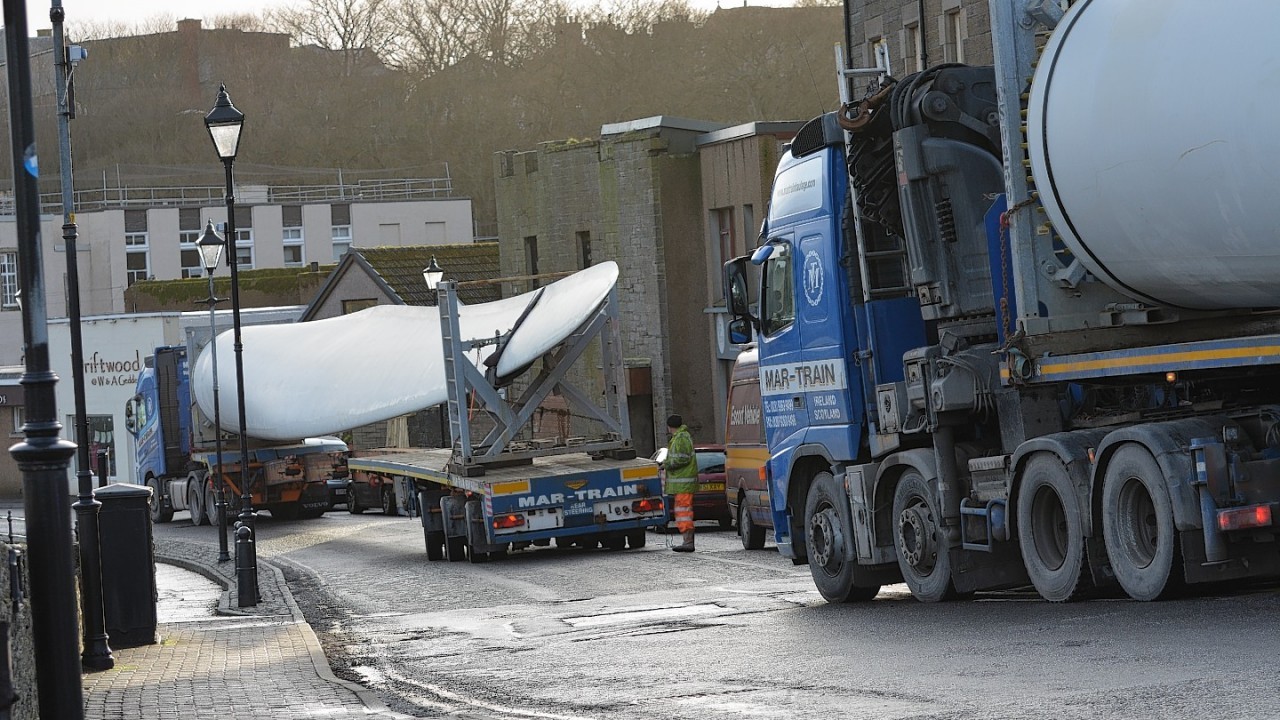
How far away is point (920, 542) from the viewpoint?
1321 centimetres

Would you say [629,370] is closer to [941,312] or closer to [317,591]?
[317,591]

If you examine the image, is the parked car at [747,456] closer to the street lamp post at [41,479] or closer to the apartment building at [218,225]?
the street lamp post at [41,479]

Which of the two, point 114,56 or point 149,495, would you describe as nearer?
point 149,495

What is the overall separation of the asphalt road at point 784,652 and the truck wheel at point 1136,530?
0.18 meters

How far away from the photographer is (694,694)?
9.57m

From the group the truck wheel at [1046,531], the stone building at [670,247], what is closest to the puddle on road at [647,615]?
the truck wheel at [1046,531]

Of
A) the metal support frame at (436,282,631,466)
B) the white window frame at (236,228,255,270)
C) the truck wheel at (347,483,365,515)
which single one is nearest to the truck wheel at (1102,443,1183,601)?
the metal support frame at (436,282,631,466)

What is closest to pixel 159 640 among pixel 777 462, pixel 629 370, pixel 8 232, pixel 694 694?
pixel 777 462

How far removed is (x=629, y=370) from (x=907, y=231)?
92.9ft

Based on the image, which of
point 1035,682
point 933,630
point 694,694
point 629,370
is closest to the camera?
point 1035,682

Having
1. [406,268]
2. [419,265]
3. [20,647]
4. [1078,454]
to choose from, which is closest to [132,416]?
[406,268]

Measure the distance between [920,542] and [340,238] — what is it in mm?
77112

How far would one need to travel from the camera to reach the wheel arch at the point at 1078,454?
11.1 metres

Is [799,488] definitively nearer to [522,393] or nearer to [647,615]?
[647,615]
